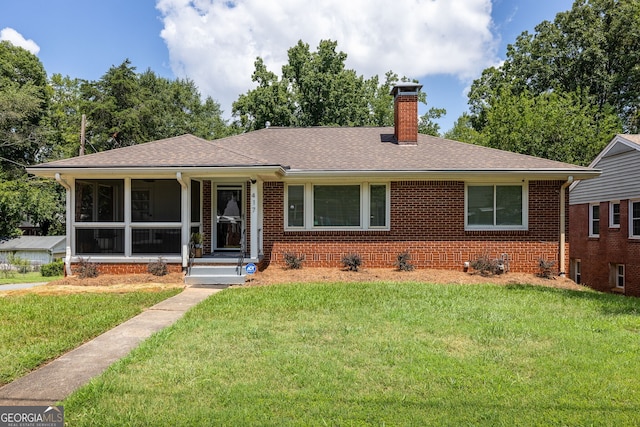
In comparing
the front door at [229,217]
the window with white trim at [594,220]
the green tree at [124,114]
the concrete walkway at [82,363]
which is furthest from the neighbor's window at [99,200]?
the green tree at [124,114]

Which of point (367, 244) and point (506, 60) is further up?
point (506, 60)

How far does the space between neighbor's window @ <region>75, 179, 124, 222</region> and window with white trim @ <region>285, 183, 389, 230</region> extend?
16.1ft

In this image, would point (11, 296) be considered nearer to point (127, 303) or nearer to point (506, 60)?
point (127, 303)

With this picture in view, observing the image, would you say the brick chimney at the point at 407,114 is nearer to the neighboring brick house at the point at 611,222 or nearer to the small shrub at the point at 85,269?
the neighboring brick house at the point at 611,222

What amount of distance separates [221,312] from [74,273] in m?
6.05

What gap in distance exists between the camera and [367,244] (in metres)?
11.9

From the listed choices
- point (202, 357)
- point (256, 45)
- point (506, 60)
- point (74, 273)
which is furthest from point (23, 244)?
point (506, 60)

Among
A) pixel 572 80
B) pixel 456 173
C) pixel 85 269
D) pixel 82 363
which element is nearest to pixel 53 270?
pixel 85 269

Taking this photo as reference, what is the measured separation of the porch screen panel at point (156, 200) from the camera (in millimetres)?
11430

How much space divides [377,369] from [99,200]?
400 inches

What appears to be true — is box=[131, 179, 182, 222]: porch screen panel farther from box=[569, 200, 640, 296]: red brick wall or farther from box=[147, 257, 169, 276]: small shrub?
box=[569, 200, 640, 296]: red brick wall

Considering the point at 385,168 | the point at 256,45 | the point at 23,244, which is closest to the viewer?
the point at 385,168

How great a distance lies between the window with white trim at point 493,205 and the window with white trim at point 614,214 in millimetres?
8167

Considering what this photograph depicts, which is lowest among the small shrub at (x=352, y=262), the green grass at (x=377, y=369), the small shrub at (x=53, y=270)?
the small shrub at (x=53, y=270)
